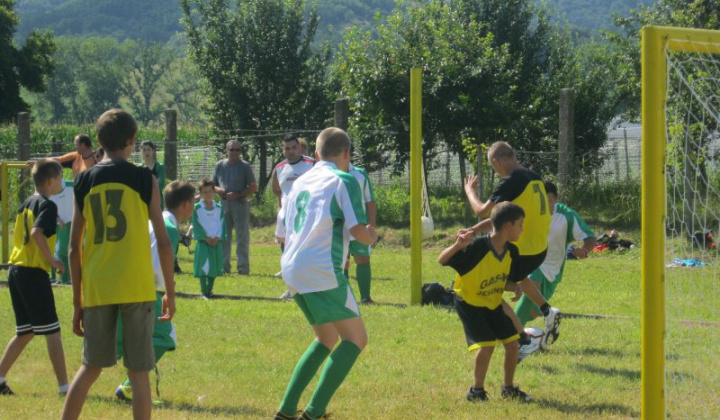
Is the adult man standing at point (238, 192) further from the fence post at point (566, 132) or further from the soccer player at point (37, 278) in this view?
the soccer player at point (37, 278)

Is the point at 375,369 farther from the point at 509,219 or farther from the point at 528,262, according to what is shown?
the point at 509,219

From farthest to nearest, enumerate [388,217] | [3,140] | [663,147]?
1. [3,140]
2. [388,217]
3. [663,147]

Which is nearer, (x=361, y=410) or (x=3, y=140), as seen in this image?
(x=361, y=410)

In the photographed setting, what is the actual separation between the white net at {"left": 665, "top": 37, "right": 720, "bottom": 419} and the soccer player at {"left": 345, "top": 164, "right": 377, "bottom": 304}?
11.7ft

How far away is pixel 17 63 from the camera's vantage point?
159ft

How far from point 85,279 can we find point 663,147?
2.93 metres

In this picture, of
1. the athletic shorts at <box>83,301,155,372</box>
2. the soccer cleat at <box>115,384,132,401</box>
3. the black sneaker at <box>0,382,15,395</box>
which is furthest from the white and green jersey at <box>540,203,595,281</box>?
the black sneaker at <box>0,382,15,395</box>

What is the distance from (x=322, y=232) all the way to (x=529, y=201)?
2412mm

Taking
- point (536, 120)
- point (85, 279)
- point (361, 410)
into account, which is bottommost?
point (361, 410)

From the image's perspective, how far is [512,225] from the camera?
623 centimetres

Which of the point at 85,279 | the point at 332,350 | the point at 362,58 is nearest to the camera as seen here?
the point at 85,279

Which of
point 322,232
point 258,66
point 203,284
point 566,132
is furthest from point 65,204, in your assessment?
point 258,66

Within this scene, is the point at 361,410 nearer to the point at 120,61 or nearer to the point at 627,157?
the point at 627,157

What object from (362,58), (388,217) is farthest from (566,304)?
(362,58)
